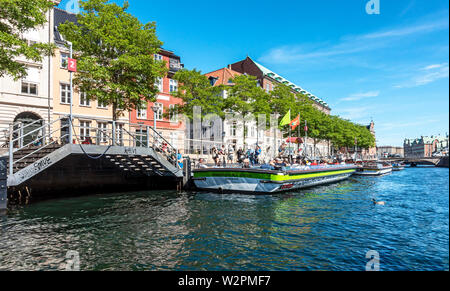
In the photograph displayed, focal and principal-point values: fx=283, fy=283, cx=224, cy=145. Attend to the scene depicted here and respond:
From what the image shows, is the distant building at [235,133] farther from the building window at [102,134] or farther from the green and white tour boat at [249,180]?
the green and white tour boat at [249,180]

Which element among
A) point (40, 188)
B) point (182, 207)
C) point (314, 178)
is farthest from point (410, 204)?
point (40, 188)

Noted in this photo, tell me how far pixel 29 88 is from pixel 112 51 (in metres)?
11.6

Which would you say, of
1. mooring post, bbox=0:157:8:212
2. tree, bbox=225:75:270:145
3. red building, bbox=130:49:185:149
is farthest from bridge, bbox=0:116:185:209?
red building, bbox=130:49:185:149

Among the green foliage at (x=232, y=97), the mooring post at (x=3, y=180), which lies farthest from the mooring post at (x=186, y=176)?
the green foliage at (x=232, y=97)

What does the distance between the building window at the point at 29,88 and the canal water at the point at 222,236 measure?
18022 millimetres

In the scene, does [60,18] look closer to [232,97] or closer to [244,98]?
[232,97]

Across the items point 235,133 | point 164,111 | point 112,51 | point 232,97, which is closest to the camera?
point 112,51

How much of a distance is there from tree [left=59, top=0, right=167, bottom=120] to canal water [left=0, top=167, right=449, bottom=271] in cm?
1004

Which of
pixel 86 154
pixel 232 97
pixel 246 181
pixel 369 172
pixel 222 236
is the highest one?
pixel 232 97

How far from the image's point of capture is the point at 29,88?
27531 millimetres

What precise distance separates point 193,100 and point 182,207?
19763mm

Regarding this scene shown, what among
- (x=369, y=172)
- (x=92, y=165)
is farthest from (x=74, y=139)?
(x=369, y=172)

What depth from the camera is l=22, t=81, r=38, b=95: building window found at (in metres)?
27.1
